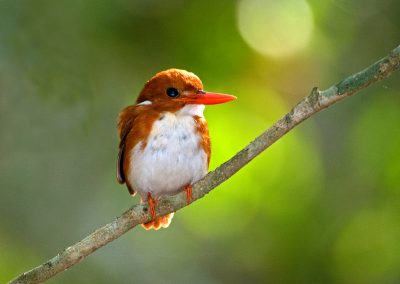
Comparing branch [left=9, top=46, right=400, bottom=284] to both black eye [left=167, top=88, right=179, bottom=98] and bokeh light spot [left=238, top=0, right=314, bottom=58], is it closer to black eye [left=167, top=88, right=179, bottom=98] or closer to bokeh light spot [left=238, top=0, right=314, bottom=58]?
black eye [left=167, top=88, right=179, bottom=98]

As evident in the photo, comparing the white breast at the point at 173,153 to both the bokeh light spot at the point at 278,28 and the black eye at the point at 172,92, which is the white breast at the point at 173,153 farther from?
the bokeh light spot at the point at 278,28

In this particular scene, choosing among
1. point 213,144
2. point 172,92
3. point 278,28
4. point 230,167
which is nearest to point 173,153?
point 172,92

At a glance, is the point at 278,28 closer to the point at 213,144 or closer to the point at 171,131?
the point at 213,144

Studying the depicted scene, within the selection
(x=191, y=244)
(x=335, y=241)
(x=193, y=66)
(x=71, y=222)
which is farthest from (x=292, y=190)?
(x=71, y=222)

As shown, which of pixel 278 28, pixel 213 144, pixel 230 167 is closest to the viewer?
pixel 230 167

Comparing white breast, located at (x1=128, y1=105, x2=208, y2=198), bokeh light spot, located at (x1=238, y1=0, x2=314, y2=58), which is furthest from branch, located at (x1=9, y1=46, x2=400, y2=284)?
bokeh light spot, located at (x1=238, y1=0, x2=314, y2=58)

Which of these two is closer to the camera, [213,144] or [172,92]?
[172,92]
